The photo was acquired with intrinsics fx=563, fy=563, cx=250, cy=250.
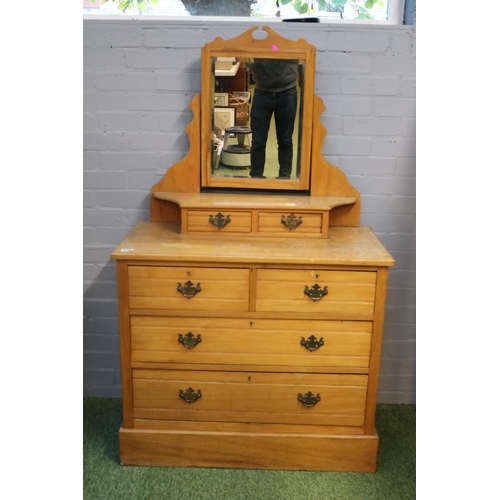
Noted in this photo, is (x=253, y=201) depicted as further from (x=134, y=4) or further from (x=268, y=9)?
(x=134, y=4)

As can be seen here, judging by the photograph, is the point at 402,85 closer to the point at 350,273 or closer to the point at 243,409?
the point at 350,273

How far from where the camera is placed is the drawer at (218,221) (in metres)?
2.34

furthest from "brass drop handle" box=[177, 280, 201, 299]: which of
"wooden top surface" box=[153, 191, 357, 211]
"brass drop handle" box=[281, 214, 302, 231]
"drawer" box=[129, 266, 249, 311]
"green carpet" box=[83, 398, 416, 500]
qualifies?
"green carpet" box=[83, 398, 416, 500]

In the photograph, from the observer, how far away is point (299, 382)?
227 centimetres

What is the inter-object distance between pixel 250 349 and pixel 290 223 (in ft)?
1.78

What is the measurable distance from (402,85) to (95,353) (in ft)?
6.38

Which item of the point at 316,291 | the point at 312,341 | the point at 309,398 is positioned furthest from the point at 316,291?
the point at 309,398

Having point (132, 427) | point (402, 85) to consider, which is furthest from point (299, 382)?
point (402, 85)

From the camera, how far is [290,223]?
7.69 ft

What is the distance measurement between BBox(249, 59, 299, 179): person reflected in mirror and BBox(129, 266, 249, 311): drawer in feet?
1.92

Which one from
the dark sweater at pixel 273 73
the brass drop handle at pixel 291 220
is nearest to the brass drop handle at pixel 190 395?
the brass drop handle at pixel 291 220

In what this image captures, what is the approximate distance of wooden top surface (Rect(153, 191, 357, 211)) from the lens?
7.62 feet

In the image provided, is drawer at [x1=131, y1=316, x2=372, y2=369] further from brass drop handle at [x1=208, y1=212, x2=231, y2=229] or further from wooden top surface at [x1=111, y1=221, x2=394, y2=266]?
brass drop handle at [x1=208, y1=212, x2=231, y2=229]

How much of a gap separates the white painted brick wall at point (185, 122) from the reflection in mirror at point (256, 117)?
14cm
